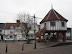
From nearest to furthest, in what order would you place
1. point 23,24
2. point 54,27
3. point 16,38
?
point 54,27 → point 23,24 → point 16,38

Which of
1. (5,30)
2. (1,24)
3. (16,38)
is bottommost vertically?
(16,38)

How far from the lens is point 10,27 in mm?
49344

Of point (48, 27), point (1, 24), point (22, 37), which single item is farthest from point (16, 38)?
point (48, 27)

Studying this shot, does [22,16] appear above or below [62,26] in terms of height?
above

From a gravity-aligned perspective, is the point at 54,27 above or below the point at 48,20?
below

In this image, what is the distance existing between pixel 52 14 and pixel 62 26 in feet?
12.7

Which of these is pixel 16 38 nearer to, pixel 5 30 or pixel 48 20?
pixel 5 30

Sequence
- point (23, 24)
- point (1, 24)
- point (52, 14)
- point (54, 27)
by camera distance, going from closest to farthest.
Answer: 1. point (54, 27)
2. point (52, 14)
3. point (23, 24)
4. point (1, 24)

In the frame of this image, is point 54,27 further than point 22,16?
No

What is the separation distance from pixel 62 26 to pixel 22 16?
1195 centimetres

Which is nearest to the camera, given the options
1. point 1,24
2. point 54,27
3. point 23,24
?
point 54,27

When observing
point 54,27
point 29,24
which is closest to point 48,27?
point 54,27

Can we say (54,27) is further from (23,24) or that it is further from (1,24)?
(1,24)

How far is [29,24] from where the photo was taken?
28.7 meters
